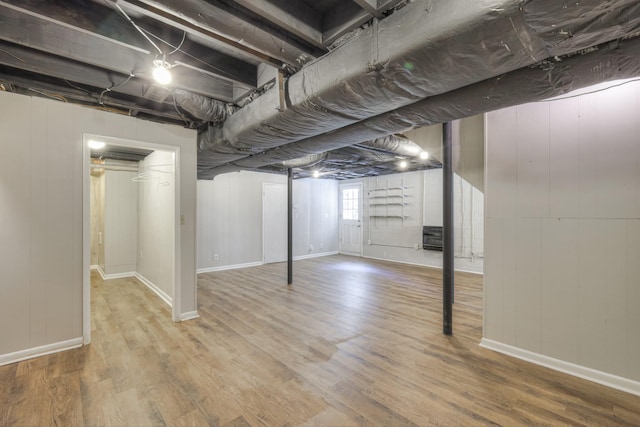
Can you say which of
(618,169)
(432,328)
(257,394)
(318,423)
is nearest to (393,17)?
(618,169)

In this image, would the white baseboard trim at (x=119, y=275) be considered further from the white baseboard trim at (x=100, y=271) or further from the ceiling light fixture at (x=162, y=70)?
the ceiling light fixture at (x=162, y=70)

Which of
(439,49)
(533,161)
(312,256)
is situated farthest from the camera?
(312,256)

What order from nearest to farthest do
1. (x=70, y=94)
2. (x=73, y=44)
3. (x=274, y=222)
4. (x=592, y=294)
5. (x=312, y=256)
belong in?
(x=73, y=44) < (x=592, y=294) < (x=70, y=94) < (x=274, y=222) < (x=312, y=256)

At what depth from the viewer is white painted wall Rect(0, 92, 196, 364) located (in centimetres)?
249

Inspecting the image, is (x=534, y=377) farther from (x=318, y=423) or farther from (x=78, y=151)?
(x=78, y=151)

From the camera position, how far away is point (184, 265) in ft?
11.5

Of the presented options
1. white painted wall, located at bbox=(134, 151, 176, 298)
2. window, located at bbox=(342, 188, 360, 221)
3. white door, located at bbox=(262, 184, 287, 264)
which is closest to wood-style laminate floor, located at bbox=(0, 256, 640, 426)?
white painted wall, located at bbox=(134, 151, 176, 298)

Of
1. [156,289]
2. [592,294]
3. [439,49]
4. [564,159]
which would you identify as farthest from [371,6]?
[156,289]

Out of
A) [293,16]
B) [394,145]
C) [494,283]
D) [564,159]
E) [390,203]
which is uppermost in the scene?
[293,16]

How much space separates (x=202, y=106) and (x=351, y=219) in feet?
21.1

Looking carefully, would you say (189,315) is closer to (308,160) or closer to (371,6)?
(308,160)

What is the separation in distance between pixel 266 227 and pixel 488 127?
5.49 meters

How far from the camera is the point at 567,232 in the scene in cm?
235

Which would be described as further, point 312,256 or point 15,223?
point 312,256
